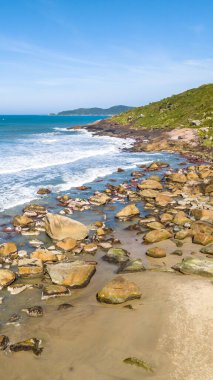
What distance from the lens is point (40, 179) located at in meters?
31.8

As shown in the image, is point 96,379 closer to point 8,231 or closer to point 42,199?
point 8,231

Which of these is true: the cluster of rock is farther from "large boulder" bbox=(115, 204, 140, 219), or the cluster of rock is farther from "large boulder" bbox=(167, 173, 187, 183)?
"large boulder" bbox=(167, 173, 187, 183)

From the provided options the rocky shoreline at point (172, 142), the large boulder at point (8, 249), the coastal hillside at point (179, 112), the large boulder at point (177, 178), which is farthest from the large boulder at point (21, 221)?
the coastal hillside at point (179, 112)

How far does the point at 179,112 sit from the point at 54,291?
74.1 metres

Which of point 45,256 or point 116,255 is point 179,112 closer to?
point 116,255

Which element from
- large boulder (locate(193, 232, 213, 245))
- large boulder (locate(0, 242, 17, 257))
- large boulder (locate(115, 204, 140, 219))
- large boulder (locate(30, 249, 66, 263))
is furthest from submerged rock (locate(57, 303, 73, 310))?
large boulder (locate(115, 204, 140, 219))

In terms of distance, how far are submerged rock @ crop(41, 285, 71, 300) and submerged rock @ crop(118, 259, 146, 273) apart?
8.82 feet

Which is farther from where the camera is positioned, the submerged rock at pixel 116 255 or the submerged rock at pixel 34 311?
the submerged rock at pixel 116 255

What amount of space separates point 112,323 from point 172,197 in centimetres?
1646

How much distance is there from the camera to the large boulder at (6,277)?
13.4 m

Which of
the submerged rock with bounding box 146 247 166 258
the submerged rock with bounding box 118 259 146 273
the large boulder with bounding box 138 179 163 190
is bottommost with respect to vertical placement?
the submerged rock with bounding box 118 259 146 273

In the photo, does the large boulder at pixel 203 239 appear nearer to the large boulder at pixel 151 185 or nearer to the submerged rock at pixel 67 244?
the submerged rock at pixel 67 244

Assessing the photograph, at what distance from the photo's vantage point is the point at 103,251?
16.8 meters

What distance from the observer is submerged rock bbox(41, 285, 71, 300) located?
41.5ft
